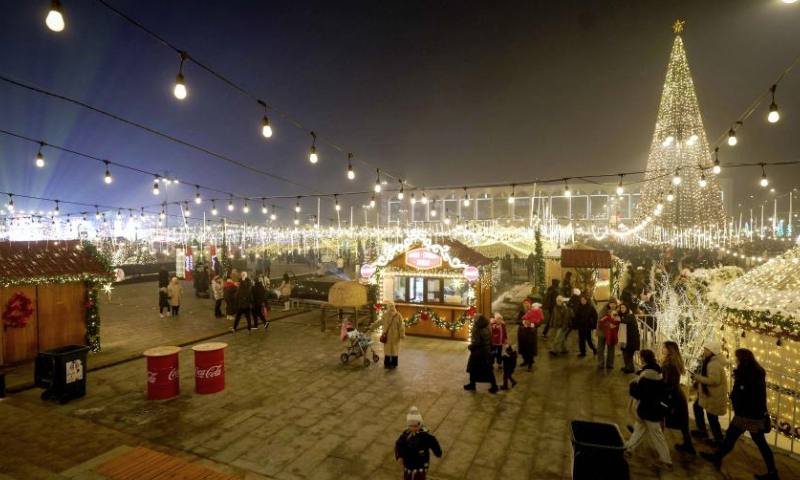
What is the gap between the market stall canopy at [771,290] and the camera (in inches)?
244

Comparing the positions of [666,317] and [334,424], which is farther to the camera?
[666,317]

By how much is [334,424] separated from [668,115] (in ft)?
103

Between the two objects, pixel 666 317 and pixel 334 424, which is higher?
pixel 666 317

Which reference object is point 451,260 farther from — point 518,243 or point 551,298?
point 518,243

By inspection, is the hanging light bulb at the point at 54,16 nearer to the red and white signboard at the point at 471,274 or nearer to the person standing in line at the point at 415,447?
the person standing in line at the point at 415,447

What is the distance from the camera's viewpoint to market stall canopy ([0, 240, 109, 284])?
8984 mm

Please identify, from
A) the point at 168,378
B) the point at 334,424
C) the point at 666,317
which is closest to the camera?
the point at 334,424

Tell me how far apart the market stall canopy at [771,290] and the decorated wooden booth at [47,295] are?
14.0 meters

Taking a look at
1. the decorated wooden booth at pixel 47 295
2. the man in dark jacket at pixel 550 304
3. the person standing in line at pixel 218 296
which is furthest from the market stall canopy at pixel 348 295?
the decorated wooden booth at pixel 47 295

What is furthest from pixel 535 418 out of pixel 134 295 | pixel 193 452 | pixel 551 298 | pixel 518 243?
pixel 518 243

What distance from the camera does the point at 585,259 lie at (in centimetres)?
1566

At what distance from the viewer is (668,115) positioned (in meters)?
27.8

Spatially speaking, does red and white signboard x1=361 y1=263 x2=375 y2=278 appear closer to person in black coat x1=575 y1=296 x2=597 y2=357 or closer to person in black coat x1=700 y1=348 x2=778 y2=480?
person in black coat x1=575 y1=296 x2=597 y2=357

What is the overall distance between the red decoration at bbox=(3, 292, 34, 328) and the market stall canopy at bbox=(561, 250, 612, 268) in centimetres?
1632
